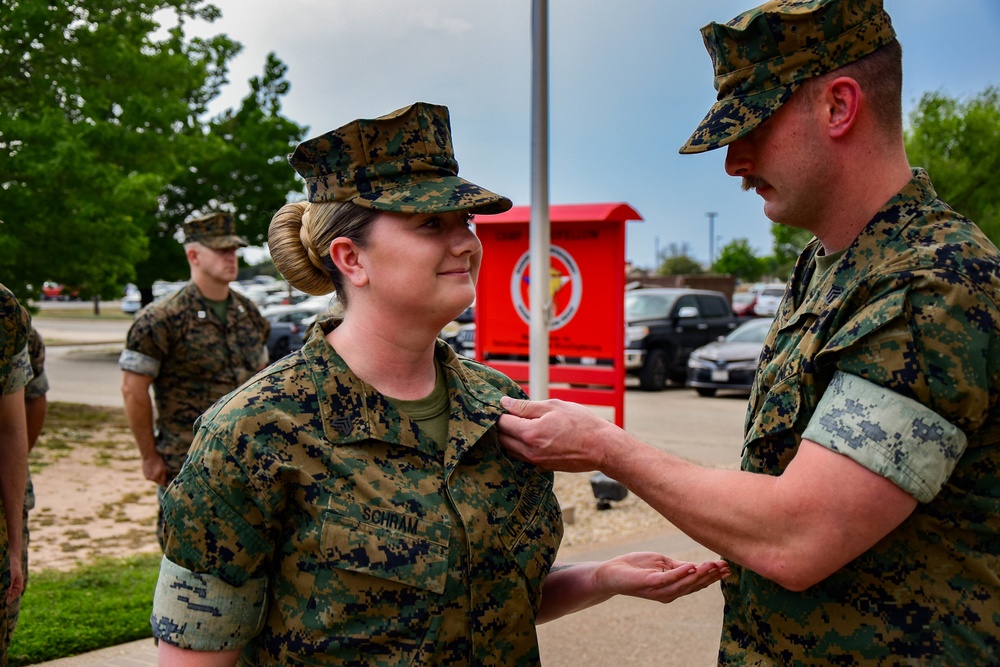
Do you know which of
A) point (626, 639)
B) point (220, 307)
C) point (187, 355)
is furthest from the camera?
point (220, 307)

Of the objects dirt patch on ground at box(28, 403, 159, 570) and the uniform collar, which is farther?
dirt patch on ground at box(28, 403, 159, 570)

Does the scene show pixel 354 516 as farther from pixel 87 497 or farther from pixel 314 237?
pixel 87 497

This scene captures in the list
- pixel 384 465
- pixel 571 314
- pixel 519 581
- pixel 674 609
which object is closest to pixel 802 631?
pixel 519 581

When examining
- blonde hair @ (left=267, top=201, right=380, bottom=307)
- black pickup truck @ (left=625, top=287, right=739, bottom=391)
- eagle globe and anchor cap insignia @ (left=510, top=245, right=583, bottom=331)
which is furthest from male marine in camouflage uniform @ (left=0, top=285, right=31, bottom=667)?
black pickup truck @ (left=625, top=287, right=739, bottom=391)

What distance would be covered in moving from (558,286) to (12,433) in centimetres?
576

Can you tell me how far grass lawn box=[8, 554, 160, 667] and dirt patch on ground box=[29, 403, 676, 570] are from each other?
722mm

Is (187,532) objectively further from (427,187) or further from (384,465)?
(427,187)

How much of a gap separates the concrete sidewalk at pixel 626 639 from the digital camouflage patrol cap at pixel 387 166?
10.4 feet

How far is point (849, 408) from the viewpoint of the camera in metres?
1.83

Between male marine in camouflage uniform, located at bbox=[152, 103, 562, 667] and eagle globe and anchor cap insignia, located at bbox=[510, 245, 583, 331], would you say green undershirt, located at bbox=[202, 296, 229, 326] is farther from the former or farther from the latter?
male marine in camouflage uniform, located at bbox=[152, 103, 562, 667]

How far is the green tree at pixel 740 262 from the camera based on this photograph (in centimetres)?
6417

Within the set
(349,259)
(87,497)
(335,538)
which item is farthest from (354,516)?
(87,497)

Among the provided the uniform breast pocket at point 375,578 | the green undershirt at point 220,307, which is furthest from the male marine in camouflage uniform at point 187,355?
the uniform breast pocket at point 375,578

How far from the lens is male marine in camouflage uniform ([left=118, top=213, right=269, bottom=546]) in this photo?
5379 millimetres
